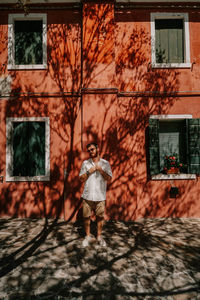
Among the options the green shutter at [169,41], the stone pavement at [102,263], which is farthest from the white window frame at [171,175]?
the green shutter at [169,41]

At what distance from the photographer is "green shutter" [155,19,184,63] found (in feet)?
20.6

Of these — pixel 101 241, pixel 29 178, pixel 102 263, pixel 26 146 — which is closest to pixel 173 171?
pixel 101 241

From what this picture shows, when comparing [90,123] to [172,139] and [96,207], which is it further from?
[172,139]

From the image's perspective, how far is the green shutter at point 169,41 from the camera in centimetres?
629

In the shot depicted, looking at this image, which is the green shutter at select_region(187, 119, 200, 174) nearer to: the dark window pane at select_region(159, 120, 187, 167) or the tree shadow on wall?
the dark window pane at select_region(159, 120, 187, 167)

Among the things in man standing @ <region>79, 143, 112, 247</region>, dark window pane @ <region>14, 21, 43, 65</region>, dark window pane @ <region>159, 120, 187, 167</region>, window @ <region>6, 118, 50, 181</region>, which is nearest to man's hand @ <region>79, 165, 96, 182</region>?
man standing @ <region>79, 143, 112, 247</region>

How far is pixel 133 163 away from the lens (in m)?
5.89

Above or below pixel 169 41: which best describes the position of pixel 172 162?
below

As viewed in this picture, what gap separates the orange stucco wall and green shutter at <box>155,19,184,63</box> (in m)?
0.34

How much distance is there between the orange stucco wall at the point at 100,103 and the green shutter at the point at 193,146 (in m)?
0.34

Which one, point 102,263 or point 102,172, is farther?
point 102,172

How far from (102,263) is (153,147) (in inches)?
132

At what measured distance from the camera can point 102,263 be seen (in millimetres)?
3508

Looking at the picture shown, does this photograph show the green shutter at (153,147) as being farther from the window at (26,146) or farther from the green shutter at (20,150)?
the green shutter at (20,150)
